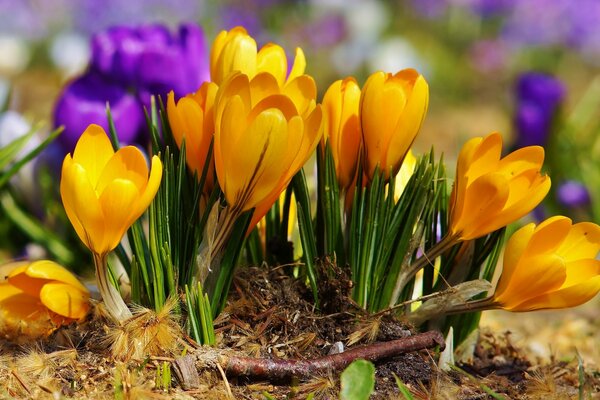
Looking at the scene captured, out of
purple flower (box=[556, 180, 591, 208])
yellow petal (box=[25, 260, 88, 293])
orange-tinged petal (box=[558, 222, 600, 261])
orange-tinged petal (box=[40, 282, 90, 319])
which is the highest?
orange-tinged petal (box=[558, 222, 600, 261])

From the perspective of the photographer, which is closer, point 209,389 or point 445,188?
point 209,389

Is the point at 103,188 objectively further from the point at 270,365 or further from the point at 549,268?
the point at 549,268

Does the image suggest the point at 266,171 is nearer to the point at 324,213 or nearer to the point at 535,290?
the point at 324,213

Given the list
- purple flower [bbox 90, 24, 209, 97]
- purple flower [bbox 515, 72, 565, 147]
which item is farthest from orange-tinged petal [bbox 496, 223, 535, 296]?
purple flower [bbox 515, 72, 565, 147]

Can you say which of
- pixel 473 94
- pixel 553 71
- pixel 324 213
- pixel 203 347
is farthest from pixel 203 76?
pixel 553 71

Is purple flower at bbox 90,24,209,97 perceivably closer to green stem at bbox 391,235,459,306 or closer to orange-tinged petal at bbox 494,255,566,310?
green stem at bbox 391,235,459,306

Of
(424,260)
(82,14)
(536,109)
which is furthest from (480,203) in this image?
(82,14)
